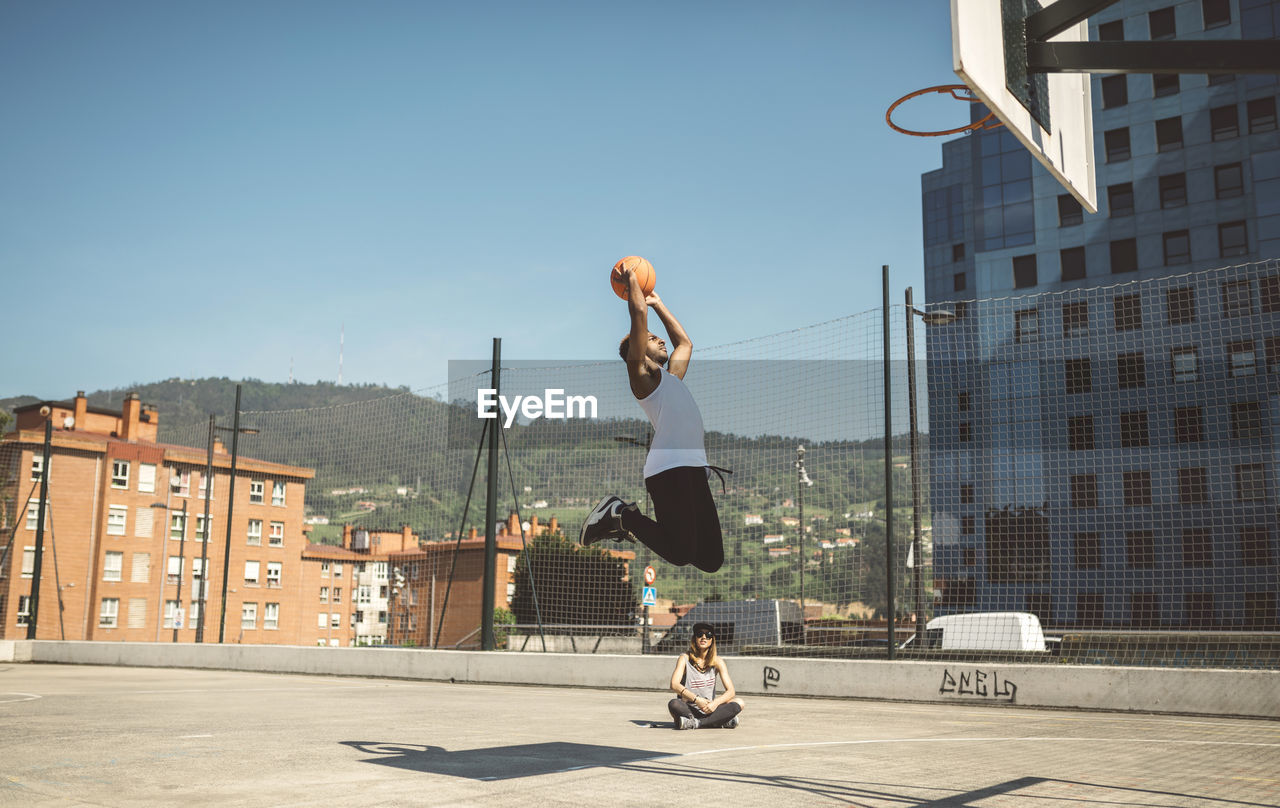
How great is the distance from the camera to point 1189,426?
35.9 m

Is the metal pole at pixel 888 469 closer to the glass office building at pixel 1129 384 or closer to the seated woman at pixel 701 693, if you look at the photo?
the glass office building at pixel 1129 384

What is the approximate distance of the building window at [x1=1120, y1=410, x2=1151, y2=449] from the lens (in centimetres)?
3497

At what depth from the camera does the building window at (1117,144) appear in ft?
152

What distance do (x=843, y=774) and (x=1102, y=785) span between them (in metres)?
1.70

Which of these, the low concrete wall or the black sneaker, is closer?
the black sneaker

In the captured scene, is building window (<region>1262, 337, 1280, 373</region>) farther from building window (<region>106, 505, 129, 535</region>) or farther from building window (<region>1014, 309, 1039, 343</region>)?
building window (<region>106, 505, 129, 535</region>)

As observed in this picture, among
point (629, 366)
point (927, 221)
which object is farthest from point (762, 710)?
point (927, 221)

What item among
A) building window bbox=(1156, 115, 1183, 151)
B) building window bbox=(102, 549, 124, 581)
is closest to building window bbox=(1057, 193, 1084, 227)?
building window bbox=(1156, 115, 1183, 151)

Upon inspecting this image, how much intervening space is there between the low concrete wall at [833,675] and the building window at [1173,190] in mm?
37441

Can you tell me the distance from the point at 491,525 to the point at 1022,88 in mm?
14316

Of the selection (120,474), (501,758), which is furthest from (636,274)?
(120,474)

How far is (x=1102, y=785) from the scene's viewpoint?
691 cm

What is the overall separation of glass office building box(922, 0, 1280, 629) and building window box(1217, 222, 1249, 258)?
0.28 feet

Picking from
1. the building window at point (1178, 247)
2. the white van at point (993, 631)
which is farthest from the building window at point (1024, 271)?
the white van at point (993, 631)
